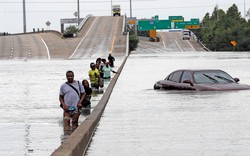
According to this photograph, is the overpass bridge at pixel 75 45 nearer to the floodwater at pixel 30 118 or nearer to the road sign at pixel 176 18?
the road sign at pixel 176 18

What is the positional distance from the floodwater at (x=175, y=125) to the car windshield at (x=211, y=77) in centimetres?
127

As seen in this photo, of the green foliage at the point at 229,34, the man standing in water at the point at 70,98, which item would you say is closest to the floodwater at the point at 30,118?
the man standing in water at the point at 70,98

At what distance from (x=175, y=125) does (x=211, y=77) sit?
11.8m

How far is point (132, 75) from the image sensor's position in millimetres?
42625

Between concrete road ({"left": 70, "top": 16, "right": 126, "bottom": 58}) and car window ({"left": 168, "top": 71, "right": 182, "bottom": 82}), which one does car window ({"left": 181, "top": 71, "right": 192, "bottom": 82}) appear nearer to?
car window ({"left": 168, "top": 71, "right": 182, "bottom": 82})

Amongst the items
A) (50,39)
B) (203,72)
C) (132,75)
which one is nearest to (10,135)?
(203,72)

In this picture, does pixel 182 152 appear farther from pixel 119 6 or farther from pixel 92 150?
Result: pixel 119 6

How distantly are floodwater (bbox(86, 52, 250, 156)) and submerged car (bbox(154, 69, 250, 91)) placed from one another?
0.65 metres

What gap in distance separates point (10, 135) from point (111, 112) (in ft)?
16.3

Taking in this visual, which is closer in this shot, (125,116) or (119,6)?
(125,116)

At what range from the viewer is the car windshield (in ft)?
91.0

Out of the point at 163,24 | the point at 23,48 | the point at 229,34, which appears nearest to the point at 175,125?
the point at 23,48

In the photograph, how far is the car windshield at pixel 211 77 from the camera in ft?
91.0

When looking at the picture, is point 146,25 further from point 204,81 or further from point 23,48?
point 204,81
